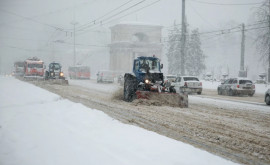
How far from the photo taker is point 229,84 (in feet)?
65.5

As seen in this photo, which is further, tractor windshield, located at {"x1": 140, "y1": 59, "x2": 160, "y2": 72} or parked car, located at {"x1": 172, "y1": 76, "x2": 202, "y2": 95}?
parked car, located at {"x1": 172, "y1": 76, "x2": 202, "y2": 95}

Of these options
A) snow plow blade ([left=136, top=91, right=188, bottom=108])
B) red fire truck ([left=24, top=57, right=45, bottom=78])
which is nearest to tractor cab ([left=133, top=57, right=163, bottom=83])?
snow plow blade ([left=136, top=91, right=188, bottom=108])

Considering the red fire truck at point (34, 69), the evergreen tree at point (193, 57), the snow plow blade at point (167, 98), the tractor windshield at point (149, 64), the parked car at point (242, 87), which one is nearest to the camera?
the snow plow blade at point (167, 98)

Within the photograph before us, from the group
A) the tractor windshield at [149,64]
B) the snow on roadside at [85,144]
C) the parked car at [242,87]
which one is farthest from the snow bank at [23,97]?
the parked car at [242,87]

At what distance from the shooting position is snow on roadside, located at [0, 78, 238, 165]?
475 centimetres

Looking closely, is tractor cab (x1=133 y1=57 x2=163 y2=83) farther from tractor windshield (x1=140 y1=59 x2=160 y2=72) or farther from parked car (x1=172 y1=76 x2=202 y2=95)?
parked car (x1=172 y1=76 x2=202 y2=95)

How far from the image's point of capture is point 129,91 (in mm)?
12898

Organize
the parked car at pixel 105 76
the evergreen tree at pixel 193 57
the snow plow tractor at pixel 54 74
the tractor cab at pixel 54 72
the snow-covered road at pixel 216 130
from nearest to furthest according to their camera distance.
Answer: the snow-covered road at pixel 216 130 → the snow plow tractor at pixel 54 74 → the tractor cab at pixel 54 72 → the parked car at pixel 105 76 → the evergreen tree at pixel 193 57

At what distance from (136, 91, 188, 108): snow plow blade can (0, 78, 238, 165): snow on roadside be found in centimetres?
352

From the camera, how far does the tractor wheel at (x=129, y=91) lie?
12740 millimetres

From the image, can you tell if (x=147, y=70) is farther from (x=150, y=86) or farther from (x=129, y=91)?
(x=129, y=91)

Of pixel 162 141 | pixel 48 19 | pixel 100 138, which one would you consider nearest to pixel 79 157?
pixel 100 138

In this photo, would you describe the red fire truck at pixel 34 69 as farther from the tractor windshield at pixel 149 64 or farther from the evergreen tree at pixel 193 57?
the evergreen tree at pixel 193 57

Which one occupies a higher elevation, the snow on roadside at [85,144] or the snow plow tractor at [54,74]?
the snow plow tractor at [54,74]
